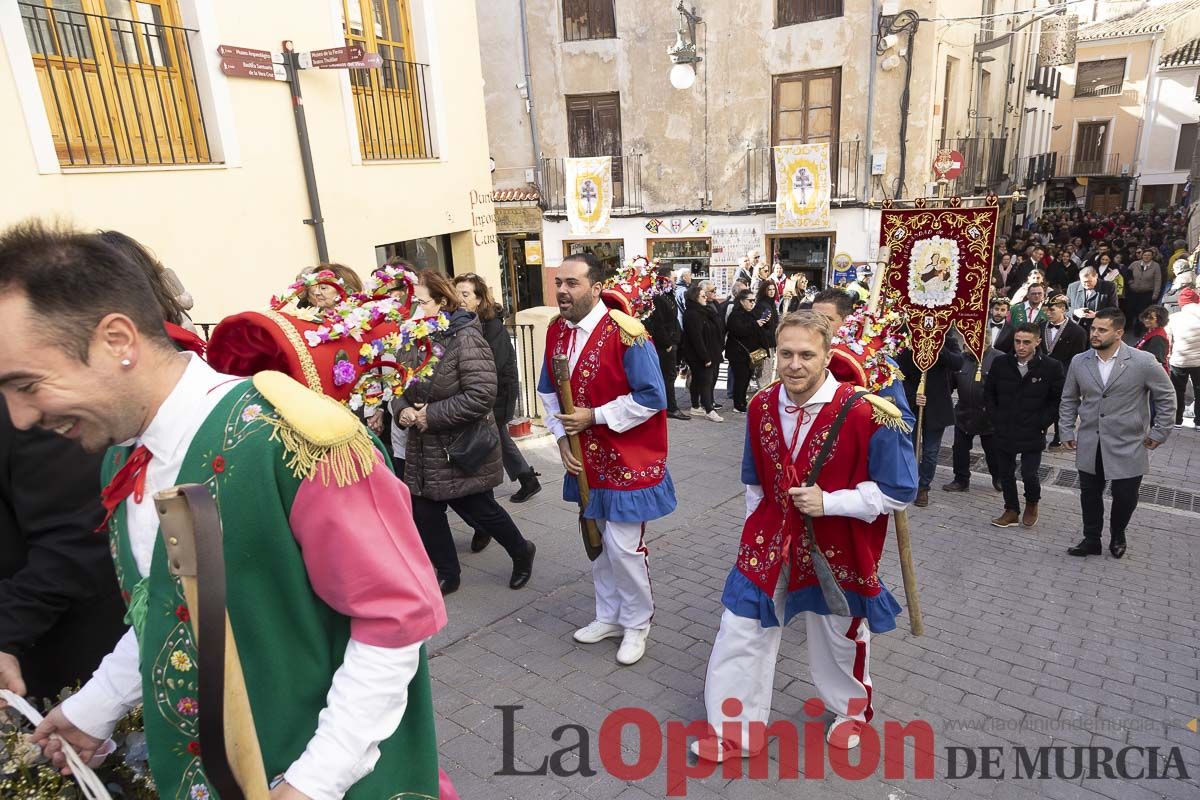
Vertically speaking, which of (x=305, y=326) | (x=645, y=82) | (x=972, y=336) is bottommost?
(x=972, y=336)

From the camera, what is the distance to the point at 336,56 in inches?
288

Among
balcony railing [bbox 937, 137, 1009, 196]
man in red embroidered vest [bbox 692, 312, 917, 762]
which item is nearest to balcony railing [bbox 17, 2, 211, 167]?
man in red embroidered vest [bbox 692, 312, 917, 762]

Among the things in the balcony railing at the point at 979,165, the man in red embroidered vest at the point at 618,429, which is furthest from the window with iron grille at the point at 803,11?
the man in red embroidered vest at the point at 618,429

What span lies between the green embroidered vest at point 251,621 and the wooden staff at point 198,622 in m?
0.16

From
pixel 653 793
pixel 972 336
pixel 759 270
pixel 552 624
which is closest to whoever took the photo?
pixel 653 793

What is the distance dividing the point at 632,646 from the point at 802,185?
13416 millimetres

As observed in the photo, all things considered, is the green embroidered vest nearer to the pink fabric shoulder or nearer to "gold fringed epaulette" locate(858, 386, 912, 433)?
the pink fabric shoulder

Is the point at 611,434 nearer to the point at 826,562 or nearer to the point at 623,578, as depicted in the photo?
the point at 623,578

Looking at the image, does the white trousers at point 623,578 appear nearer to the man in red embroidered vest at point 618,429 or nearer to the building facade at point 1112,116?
the man in red embroidered vest at point 618,429

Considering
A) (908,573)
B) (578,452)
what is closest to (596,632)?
(578,452)

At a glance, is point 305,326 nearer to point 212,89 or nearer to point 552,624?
point 552,624

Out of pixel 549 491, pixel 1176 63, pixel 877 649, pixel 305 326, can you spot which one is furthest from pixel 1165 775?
pixel 1176 63

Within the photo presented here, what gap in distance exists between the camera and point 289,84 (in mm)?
7582

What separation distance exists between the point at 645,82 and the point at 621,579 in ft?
51.9
